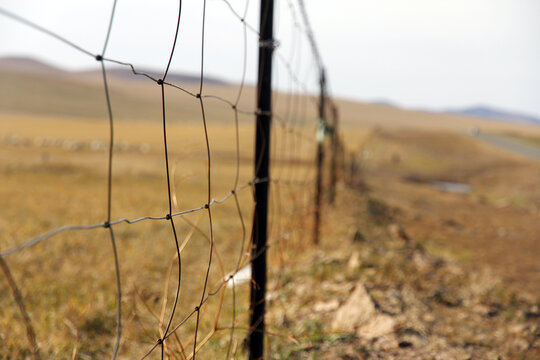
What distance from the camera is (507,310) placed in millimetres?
3355

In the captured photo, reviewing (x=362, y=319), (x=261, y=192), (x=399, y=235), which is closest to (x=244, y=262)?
(x=261, y=192)

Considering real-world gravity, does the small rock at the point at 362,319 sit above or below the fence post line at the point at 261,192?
below

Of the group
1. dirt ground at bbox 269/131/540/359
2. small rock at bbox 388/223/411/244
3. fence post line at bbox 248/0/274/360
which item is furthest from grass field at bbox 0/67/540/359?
small rock at bbox 388/223/411/244

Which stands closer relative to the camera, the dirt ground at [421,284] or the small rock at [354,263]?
the dirt ground at [421,284]

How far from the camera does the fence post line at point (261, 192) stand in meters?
2.21

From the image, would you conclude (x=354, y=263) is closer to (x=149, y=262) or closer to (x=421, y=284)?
(x=421, y=284)

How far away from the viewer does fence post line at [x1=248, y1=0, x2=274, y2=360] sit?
2.21 m

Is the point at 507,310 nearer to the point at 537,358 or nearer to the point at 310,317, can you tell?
the point at 537,358

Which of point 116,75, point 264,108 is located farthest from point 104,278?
point 116,75

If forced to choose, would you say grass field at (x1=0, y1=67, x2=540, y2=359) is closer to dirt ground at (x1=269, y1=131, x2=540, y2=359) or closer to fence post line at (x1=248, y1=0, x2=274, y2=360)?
dirt ground at (x1=269, y1=131, x2=540, y2=359)

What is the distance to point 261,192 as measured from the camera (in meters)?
2.26

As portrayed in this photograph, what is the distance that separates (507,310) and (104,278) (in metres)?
3.38

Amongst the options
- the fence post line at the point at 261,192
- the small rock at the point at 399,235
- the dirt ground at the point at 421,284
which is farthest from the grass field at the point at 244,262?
the small rock at the point at 399,235

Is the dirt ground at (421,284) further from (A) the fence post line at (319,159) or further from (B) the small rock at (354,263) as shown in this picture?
(A) the fence post line at (319,159)
